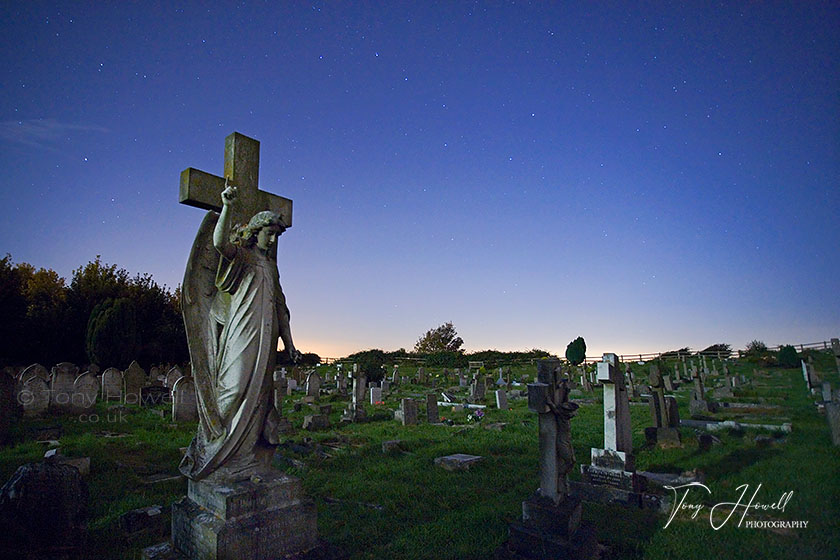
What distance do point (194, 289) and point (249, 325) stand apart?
23.8 inches

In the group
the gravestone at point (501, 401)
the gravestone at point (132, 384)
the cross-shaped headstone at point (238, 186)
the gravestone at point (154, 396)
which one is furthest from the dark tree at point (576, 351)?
the cross-shaped headstone at point (238, 186)

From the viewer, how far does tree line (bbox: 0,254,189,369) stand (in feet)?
75.0

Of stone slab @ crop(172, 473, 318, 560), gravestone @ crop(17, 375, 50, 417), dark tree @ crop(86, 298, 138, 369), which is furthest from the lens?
dark tree @ crop(86, 298, 138, 369)

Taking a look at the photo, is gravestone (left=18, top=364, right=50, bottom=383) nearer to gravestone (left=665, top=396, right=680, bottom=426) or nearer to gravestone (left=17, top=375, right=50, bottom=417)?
gravestone (left=17, top=375, right=50, bottom=417)

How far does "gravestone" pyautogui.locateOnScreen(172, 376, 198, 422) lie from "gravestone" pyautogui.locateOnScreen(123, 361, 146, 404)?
5.64 meters

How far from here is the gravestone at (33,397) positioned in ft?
41.6

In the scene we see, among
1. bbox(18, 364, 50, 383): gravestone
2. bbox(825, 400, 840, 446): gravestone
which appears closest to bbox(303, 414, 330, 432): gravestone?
bbox(18, 364, 50, 383): gravestone

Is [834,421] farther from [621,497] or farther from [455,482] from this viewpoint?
[455,482]

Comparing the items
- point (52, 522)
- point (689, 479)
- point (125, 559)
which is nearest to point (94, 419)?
point (52, 522)

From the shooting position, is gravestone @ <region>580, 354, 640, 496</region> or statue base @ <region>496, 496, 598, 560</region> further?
gravestone @ <region>580, 354, 640, 496</region>

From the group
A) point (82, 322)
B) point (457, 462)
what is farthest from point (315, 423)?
point (82, 322)

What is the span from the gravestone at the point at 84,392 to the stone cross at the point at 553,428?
15.1 metres

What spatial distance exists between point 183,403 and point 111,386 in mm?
6838

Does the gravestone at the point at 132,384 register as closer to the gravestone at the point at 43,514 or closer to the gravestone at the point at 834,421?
the gravestone at the point at 43,514
